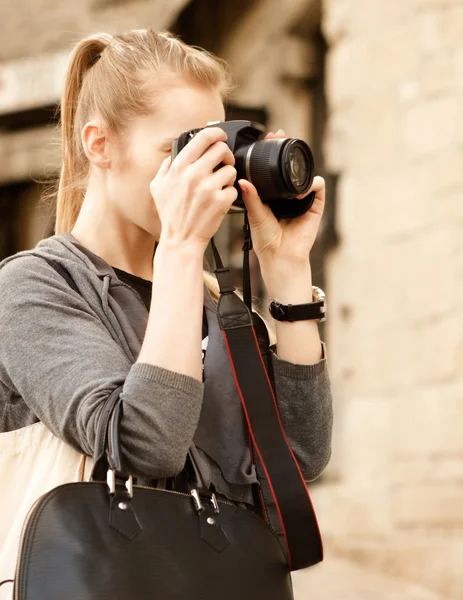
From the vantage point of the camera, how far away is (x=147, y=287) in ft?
4.93

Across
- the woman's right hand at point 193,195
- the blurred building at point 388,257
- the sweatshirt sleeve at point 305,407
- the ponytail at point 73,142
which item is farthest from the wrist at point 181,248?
the blurred building at point 388,257

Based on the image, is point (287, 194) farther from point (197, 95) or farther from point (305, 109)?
point (305, 109)

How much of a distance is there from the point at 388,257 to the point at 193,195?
206 cm

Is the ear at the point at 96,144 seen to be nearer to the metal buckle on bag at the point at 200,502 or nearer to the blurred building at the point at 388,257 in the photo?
the metal buckle on bag at the point at 200,502

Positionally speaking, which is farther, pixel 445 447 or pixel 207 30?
pixel 207 30

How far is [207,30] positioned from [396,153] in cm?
123

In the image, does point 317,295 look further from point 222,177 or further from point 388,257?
→ point 388,257

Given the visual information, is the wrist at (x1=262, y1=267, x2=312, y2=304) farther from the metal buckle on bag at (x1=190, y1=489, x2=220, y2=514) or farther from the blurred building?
the blurred building

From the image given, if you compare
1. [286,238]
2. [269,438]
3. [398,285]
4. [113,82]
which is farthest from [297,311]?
[398,285]

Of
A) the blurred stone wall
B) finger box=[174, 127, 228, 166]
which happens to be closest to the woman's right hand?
finger box=[174, 127, 228, 166]

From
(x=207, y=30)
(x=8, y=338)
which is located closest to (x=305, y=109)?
(x=207, y=30)

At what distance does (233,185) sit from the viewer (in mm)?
1352

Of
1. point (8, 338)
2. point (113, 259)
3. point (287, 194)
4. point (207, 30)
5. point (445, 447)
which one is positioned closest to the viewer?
point (8, 338)

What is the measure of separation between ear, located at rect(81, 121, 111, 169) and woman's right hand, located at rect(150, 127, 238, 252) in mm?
205
